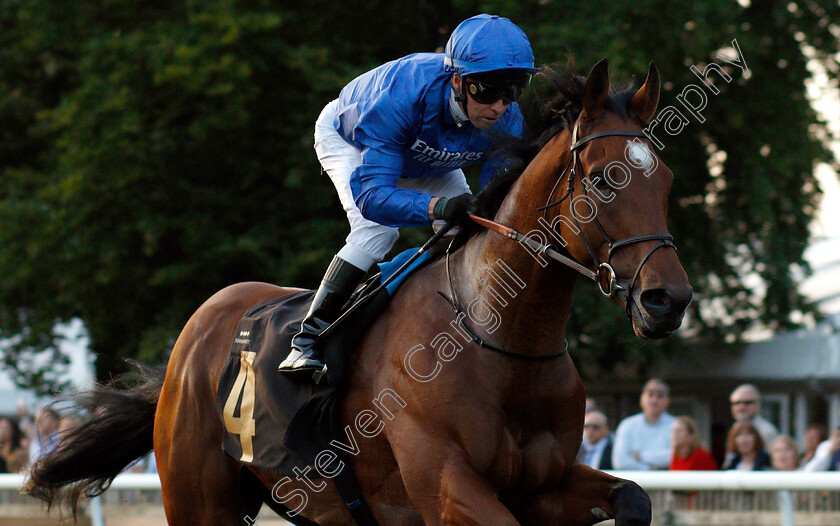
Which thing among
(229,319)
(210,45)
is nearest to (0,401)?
(210,45)

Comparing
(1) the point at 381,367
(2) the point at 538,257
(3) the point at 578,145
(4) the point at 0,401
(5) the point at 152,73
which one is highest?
(5) the point at 152,73

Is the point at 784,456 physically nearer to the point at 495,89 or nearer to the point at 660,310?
the point at 495,89

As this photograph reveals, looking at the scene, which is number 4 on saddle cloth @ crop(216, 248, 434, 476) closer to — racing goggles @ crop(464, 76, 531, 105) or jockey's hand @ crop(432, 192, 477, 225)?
jockey's hand @ crop(432, 192, 477, 225)

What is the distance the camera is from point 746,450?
6379 mm

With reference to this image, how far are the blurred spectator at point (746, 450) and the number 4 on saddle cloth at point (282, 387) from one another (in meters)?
3.26

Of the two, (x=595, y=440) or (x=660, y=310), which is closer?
(x=660, y=310)

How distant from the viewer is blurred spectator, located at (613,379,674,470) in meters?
6.85

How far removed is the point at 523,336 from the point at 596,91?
0.82m

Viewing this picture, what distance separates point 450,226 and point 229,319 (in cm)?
146

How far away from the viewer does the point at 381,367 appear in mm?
3695

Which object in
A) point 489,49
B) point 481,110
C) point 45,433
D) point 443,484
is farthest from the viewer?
point 45,433

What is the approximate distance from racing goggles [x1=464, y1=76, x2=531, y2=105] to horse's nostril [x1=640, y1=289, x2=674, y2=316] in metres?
1.07

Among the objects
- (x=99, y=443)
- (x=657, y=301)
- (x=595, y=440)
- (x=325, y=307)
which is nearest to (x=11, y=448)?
(x=99, y=443)

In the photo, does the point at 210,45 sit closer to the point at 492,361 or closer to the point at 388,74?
the point at 388,74
